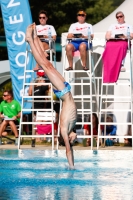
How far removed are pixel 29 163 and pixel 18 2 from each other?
909 centimetres

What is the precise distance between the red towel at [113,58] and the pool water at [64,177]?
3270mm

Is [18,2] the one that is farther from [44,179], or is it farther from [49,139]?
[44,179]

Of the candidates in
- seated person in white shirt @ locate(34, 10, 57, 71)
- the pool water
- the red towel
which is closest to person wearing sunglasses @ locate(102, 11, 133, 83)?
the red towel

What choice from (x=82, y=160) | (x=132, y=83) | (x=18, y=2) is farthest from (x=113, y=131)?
(x=82, y=160)

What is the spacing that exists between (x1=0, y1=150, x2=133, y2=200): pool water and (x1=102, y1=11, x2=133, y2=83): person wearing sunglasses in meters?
3.28

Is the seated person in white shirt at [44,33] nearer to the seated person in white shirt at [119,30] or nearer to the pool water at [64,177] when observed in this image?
the seated person in white shirt at [119,30]

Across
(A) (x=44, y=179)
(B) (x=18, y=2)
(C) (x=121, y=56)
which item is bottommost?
(A) (x=44, y=179)

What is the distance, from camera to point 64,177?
26.7 ft

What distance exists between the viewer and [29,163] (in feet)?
33.9

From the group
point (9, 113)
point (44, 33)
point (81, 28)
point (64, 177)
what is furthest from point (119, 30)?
point (64, 177)

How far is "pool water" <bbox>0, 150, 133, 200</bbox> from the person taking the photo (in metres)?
6.52

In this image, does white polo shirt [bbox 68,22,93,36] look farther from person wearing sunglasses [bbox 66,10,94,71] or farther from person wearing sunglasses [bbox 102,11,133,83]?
person wearing sunglasses [bbox 102,11,133,83]

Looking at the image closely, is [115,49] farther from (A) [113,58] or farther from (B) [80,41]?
(B) [80,41]

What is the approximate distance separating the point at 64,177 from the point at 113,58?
7.20 metres
